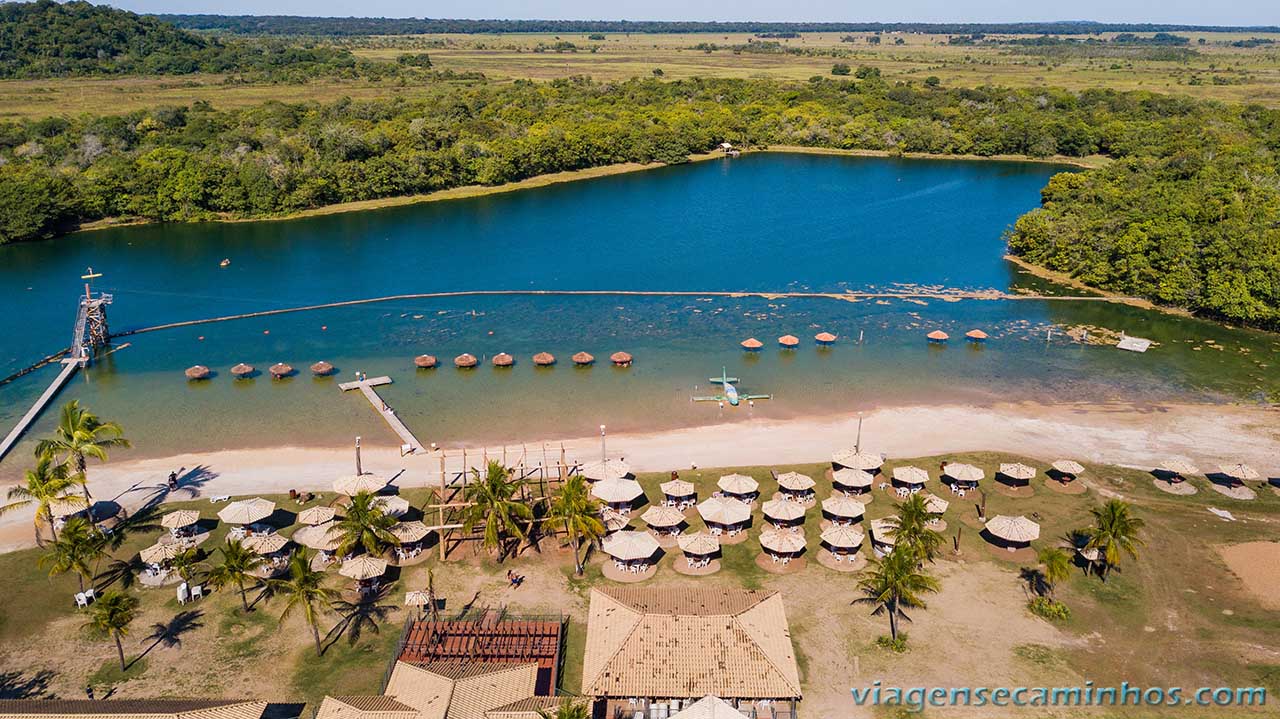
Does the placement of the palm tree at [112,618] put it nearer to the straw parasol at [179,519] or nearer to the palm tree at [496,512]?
the straw parasol at [179,519]

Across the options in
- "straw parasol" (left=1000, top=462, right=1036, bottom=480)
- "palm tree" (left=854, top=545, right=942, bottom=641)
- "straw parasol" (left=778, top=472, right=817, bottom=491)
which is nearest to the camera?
"palm tree" (left=854, top=545, right=942, bottom=641)

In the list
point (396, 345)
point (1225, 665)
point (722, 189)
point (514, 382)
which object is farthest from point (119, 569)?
point (722, 189)

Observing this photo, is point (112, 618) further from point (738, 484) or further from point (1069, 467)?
→ point (1069, 467)

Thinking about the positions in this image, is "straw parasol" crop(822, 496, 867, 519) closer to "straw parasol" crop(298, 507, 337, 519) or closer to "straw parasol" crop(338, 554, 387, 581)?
"straw parasol" crop(338, 554, 387, 581)

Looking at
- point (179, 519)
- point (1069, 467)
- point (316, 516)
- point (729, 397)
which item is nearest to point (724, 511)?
point (729, 397)

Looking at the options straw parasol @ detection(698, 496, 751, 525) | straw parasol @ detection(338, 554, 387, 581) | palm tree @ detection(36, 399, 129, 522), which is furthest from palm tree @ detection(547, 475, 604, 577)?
palm tree @ detection(36, 399, 129, 522)

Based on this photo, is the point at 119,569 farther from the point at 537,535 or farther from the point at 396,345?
the point at 396,345
